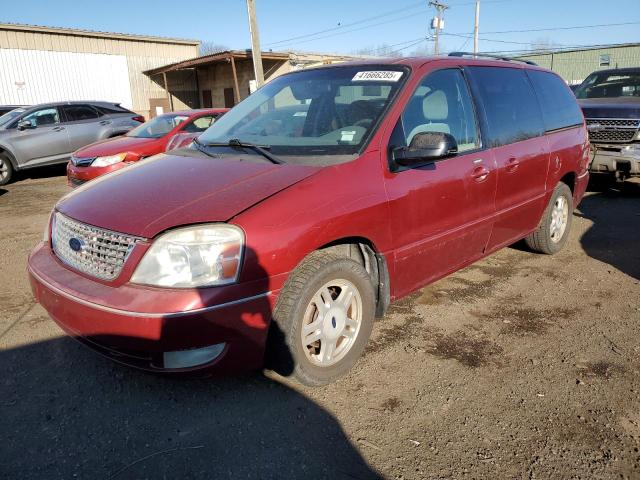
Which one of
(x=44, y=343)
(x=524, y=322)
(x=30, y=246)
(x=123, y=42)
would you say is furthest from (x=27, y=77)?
(x=524, y=322)

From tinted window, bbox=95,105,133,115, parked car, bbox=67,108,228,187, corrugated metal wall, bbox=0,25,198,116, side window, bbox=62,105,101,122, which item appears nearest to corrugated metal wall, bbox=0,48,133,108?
corrugated metal wall, bbox=0,25,198,116

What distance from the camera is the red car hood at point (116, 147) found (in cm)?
804

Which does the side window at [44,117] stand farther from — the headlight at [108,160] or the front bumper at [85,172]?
the headlight at [108,160]

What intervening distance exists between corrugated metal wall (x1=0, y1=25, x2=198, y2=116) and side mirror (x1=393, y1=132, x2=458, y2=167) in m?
24.5

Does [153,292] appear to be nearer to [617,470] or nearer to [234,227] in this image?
[234,227]

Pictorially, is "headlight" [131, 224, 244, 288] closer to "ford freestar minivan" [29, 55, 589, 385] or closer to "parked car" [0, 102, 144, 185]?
"ford freestar minivan" [29, 55, 589, 385]

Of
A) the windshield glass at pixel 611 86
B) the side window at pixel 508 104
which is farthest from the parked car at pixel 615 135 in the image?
the side window at pixel 508 104

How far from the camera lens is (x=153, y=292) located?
2.28 meters

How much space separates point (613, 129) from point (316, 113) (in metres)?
6.32

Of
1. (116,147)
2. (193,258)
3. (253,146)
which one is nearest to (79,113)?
(116,147)

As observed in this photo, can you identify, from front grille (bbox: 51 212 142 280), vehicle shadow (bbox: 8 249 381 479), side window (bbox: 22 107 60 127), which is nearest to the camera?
vehicle shadow (bbox: 8 249 381 479)

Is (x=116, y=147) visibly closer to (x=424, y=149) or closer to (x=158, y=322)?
(x=424, y=149)

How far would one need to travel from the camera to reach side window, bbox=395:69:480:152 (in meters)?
3.23

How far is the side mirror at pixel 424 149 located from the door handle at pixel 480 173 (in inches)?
22.9
